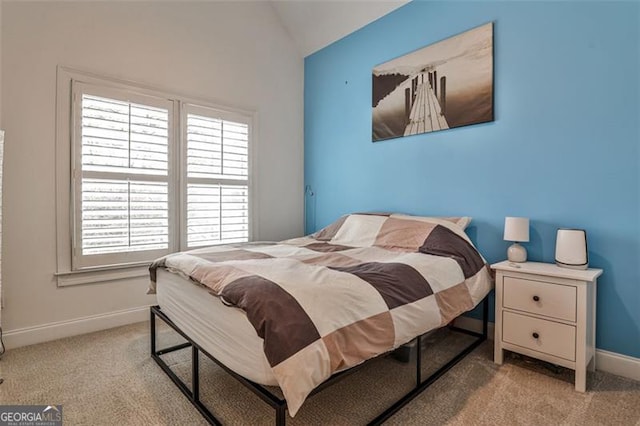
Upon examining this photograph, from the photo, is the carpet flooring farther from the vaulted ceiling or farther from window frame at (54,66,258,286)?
the vaulted ceiling

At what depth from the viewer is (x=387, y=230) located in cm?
259

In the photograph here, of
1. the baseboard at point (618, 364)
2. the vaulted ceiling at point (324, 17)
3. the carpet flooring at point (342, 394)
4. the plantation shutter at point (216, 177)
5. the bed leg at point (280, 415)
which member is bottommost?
the carpet flooring at point (342, 394)

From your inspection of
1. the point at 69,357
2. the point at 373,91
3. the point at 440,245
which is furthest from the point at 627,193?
the point at 69,357

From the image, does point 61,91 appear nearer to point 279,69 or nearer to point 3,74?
point 3,74

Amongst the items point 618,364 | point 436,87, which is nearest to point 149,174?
point 436,87

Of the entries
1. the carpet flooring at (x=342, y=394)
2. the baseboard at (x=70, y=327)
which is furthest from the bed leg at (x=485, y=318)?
the baseboard at (x=70, y=327)

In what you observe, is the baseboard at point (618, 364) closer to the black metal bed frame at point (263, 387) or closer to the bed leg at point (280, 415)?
the black metal bed frame at point (263, 387)

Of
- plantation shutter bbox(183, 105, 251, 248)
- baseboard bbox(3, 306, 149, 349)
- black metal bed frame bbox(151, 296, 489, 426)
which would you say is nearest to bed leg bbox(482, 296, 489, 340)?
black metal bed frame bbox(151, 296, 489, 426)

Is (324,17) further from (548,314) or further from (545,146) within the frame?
(548,314)

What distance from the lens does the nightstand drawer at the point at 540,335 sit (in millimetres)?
1811

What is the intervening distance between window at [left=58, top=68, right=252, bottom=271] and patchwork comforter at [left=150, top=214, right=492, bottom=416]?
0.82 m

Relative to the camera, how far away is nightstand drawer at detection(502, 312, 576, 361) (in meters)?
1.81

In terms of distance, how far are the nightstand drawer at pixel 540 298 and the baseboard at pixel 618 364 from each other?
0.50 meters

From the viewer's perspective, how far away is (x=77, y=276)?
8.47 ft
